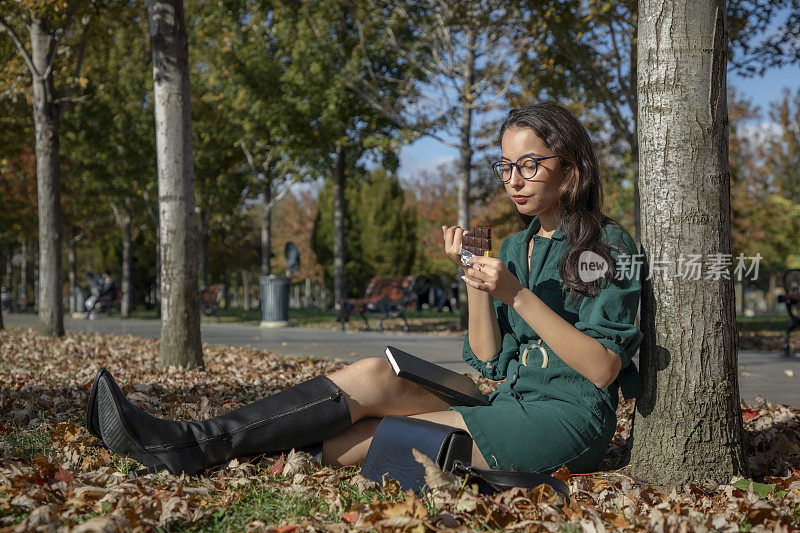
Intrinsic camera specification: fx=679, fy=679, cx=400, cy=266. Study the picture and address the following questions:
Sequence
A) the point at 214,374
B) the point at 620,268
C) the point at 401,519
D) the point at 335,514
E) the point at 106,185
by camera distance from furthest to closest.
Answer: the point at 106,185 < the point at 214,374 < the point at 620,268 < the point at 335,514 < the point at 401,519

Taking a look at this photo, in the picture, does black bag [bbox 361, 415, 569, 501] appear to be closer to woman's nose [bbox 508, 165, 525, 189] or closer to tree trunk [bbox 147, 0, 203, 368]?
woman's nose [bbox 508, 165, 525, 189]

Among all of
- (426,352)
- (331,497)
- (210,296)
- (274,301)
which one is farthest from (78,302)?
(331,497)

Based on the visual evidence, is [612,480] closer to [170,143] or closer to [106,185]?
[170,143]

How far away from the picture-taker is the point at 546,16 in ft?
30.3

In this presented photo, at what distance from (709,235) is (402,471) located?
1.64 meters

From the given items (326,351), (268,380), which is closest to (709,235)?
(268,380)

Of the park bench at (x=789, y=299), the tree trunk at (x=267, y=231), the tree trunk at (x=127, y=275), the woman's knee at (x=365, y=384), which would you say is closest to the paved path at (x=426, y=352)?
the park bench at (x=789, y=299)

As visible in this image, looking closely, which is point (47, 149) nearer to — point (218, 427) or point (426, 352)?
point (426, 352)

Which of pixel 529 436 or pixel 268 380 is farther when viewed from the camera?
pixel 268 380

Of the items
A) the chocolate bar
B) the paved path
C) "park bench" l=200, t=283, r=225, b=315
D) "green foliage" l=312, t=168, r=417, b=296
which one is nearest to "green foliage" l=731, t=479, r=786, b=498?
the chocolate bar

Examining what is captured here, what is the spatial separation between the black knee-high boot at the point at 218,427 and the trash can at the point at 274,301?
44.1ft

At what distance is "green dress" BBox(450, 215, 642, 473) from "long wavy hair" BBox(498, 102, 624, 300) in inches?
2.6

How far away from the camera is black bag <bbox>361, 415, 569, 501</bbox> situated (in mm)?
2475

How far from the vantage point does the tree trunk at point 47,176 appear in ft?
34.3
